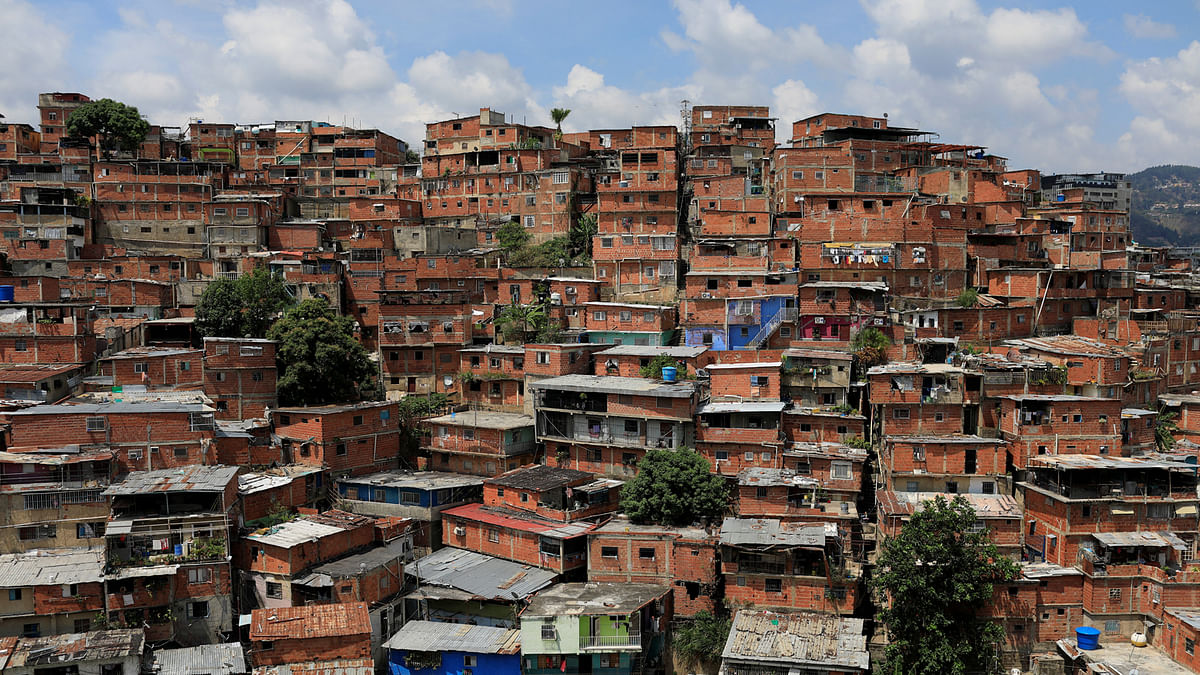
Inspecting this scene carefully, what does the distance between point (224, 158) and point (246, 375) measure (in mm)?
30071

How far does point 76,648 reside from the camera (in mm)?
23109

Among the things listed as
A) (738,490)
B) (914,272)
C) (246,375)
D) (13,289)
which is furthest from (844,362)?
(13,289)

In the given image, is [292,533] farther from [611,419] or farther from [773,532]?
[773,532]

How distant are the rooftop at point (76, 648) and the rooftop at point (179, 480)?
4.12 meters

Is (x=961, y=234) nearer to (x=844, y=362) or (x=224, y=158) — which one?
(x=844, y=362)

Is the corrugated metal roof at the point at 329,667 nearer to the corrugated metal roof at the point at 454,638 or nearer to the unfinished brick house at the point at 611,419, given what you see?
the corrugated metal roof at the point at 454,638

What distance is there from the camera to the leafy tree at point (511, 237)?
156 ft

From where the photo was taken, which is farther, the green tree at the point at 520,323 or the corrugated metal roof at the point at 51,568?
the green tree at the point at 520,323

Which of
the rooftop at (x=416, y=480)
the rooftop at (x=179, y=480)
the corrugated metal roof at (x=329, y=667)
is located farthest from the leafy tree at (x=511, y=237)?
the corrugated metal roof at (x=329, y=667)

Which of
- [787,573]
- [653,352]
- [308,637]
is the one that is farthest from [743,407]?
[308,637]

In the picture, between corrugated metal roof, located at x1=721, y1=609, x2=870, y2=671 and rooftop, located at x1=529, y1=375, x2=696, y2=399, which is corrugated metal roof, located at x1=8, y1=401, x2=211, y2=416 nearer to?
rooftop, located at x1=529, y1=375, x2=696, y2=399

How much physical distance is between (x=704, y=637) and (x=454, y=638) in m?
7.16

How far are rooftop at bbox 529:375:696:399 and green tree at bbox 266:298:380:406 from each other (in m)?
7.34

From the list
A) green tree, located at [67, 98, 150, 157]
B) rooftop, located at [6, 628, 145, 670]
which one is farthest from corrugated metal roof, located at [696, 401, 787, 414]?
green tree, located at [67, 98, 150, 157]
